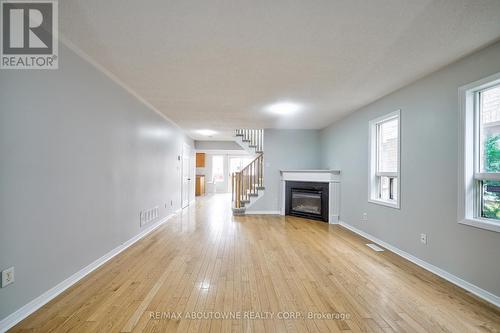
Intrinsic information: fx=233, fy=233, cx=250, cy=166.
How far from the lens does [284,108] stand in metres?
4.47

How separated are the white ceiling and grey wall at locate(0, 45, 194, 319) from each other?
0.47 m

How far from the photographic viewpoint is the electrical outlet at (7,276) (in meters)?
1.70

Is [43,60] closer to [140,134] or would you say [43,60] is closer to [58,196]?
[58,196]

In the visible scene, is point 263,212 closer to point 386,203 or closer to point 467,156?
point 386,203

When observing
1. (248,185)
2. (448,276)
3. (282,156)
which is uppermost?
(282,156)

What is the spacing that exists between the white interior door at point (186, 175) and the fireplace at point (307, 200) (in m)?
3.11

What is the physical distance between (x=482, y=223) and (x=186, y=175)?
6.78 m

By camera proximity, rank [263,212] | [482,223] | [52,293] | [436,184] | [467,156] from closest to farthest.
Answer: [52,293] → [482,223] → [467,156] → [436,184] → [263,212]

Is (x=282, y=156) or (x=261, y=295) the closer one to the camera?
(x=261, y=295)

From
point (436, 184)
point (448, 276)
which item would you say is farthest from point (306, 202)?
point (448, 276)

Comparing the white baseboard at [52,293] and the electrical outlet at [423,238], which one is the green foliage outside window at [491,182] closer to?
the electrical outlet at [423,238]

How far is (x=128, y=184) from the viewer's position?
354 centimetres

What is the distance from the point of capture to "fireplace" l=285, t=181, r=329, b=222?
5.68m

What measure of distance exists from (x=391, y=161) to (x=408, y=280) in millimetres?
1902
